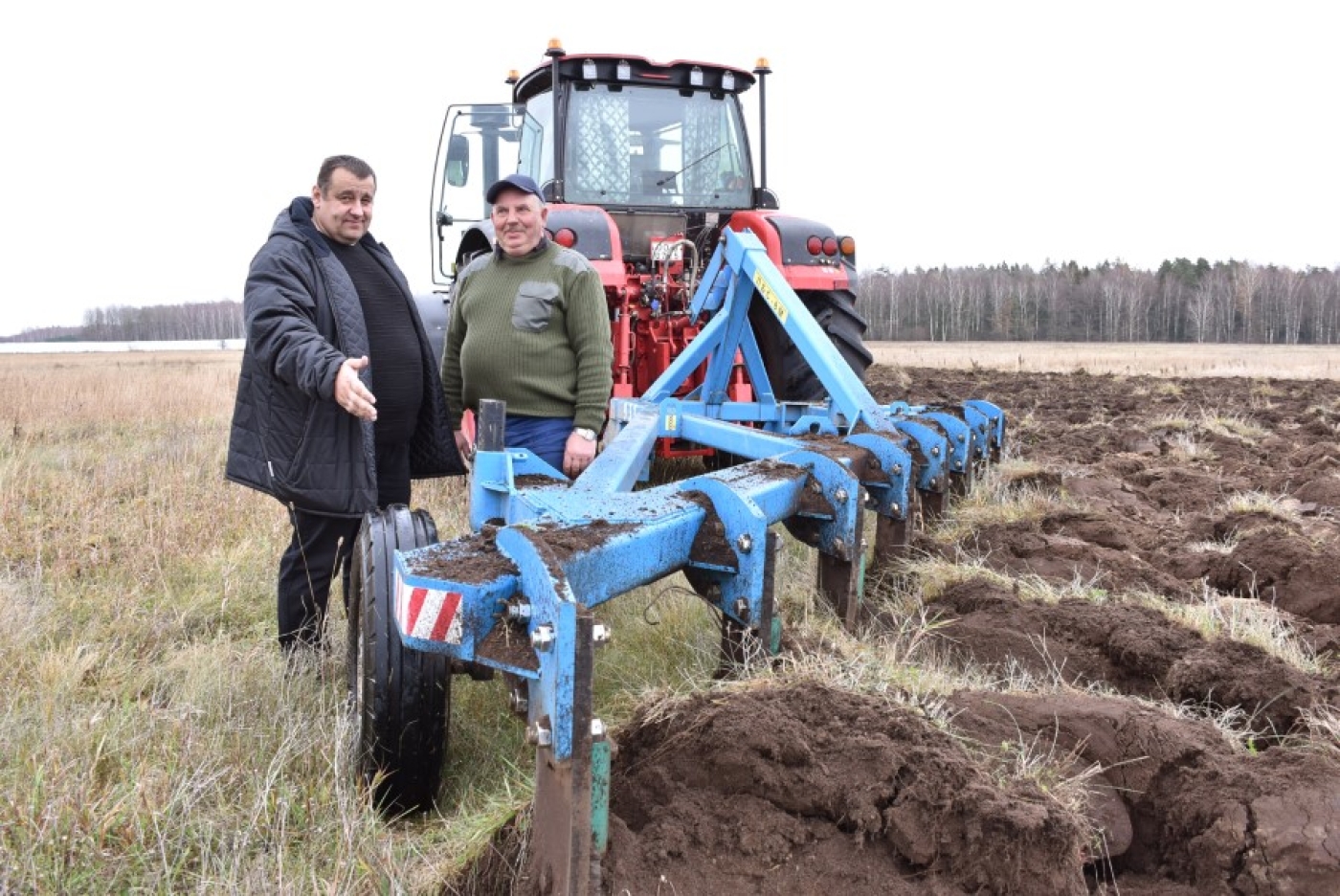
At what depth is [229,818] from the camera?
218 cm

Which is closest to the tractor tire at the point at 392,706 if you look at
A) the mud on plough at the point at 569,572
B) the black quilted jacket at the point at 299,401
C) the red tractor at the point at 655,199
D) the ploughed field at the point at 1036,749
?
the mud on plough at the point at 569,572

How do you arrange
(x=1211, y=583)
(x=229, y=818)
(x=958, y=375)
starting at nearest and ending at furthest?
(x=229, y=818) < (x=1211, y=583) < (x=958, y=375)

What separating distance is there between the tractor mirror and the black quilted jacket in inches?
110

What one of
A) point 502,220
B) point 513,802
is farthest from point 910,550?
point 513,802

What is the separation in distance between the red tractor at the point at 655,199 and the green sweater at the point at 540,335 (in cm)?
158

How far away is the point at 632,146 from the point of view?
20.4ft

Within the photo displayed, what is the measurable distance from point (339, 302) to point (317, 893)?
68.8 inches

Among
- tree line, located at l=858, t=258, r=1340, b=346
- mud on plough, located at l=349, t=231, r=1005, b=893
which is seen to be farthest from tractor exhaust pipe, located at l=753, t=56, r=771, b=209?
tree line, located at l=858, t=258, r=1340, b=346

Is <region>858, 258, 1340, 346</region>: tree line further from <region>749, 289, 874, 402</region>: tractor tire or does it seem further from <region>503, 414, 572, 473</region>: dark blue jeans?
<region>503, 414, 572, 473</region>: dark blue jeans

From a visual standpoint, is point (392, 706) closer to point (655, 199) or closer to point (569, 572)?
point (569, 572)

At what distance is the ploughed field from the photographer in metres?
1.87

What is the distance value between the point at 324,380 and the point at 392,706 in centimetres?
90

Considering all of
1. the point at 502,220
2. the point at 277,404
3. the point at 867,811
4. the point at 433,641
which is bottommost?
the point at 867,811

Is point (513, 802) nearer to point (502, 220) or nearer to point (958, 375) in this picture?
point (502, 220)
